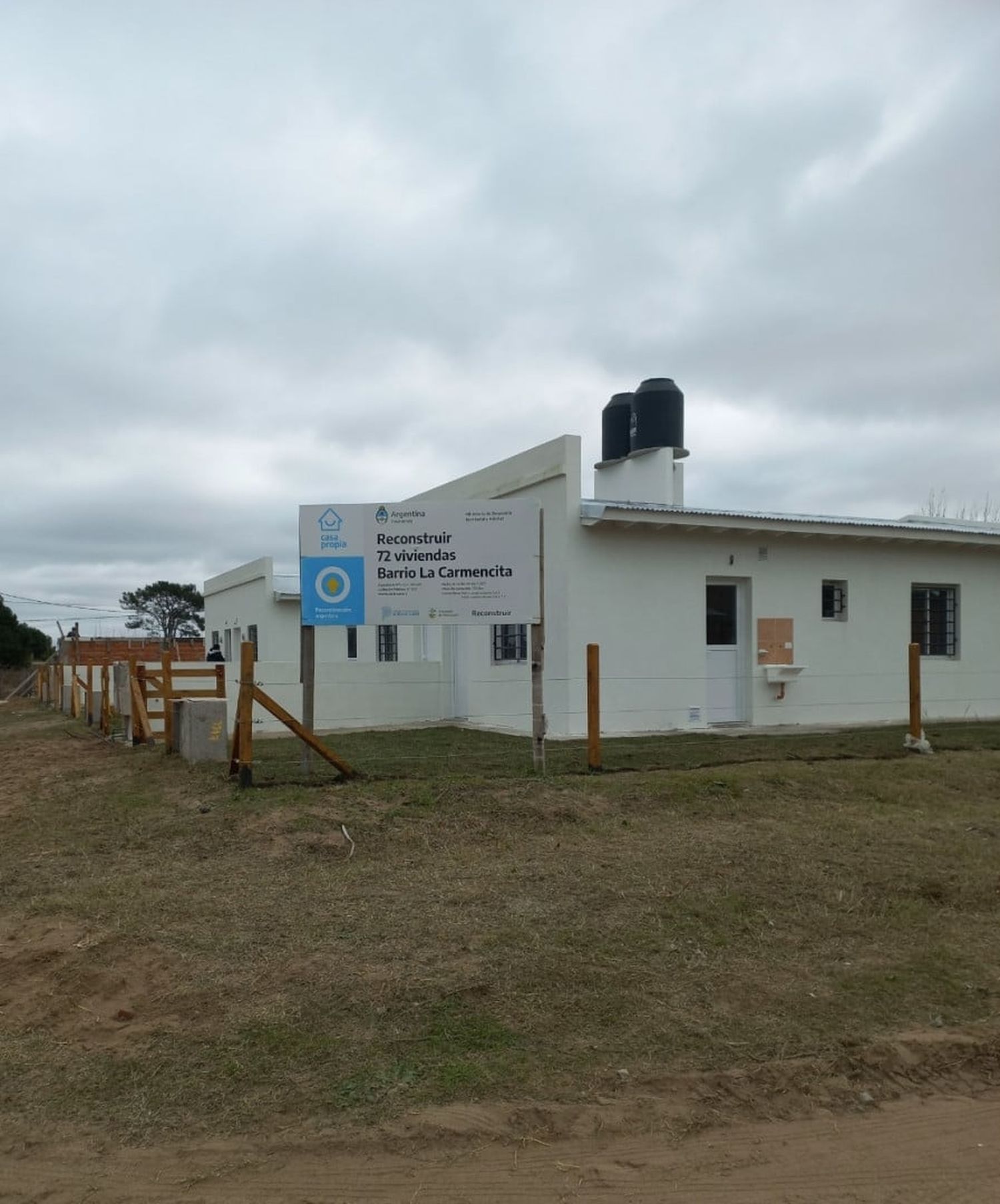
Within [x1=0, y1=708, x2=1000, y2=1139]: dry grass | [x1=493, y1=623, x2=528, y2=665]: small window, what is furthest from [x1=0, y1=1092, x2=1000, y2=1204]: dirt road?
[x1=493, y1=623, x2=528, y2=665]: small window

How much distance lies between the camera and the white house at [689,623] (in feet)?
45.7

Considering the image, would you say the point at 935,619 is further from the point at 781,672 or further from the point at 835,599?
the point at 781,672

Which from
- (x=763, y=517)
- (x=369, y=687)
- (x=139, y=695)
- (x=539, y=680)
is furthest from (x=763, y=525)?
(x=139, y=695)

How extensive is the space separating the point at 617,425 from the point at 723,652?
7387 mm

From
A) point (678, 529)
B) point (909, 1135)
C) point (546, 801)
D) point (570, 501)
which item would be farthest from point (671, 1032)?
point (678, 529)

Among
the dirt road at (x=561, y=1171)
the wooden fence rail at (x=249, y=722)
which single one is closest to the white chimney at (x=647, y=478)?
the wooden fence rail at (x=249, y=722)

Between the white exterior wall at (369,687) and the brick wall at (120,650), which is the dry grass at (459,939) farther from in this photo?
the brick wall at (120,650)

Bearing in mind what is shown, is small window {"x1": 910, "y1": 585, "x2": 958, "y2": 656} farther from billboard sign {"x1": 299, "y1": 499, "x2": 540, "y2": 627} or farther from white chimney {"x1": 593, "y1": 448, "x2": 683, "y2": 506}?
billboard sign {"x1": 299, "y1": 499, "x2": 540, "y2": 627}

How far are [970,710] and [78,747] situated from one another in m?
13.9

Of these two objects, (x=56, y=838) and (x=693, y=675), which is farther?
(x=693, y=675)

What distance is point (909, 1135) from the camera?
12.0 feet

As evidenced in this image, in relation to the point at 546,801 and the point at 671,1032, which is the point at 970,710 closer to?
the point at 546,801

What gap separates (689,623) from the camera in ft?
48.0

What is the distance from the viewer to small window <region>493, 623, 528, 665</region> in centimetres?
1516
